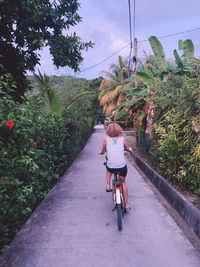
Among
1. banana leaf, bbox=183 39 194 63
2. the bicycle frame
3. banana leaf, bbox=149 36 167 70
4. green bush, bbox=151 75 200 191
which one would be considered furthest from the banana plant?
the bicycle frame

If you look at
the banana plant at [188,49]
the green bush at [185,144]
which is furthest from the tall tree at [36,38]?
the banana plant at [188,49]

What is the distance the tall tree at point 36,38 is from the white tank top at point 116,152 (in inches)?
156

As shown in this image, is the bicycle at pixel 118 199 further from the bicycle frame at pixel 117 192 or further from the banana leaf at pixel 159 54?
the banana leaf at pixel 159 54

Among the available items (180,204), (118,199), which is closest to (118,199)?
(118,199)

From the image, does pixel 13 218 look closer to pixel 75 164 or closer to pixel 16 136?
pixel 16 136

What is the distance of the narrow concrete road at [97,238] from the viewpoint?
288 cm

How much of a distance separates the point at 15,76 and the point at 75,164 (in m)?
4.62

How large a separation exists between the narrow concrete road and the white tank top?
3.51 feet

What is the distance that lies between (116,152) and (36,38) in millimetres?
4438

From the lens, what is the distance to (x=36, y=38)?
20.7 ft

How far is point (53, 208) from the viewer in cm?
470

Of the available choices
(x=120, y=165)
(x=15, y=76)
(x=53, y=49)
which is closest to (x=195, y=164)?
(x=120, y=165)

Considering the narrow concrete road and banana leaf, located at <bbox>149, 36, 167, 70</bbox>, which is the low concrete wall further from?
banana leaf, located at <bbox>149, 36, 167, 70</bbox>

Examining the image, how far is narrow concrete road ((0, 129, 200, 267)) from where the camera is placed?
113 inches
